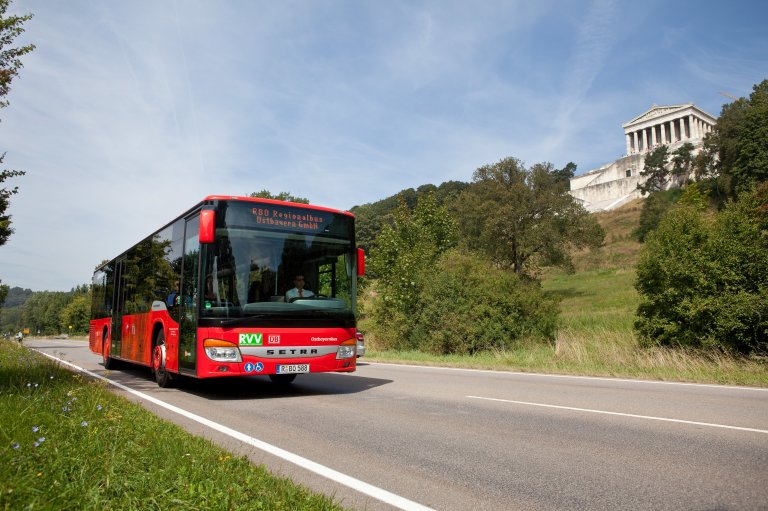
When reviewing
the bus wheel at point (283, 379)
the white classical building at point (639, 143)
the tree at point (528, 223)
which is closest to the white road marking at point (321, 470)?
the bus wheel at point (283, 379)

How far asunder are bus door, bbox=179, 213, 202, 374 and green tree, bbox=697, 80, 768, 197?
225 ft

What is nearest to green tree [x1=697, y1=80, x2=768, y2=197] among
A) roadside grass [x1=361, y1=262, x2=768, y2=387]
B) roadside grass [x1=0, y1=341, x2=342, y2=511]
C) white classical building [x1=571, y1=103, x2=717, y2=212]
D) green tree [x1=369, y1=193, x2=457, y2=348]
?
white classical building [x1=571, y1=103, x2=717, y2=212]

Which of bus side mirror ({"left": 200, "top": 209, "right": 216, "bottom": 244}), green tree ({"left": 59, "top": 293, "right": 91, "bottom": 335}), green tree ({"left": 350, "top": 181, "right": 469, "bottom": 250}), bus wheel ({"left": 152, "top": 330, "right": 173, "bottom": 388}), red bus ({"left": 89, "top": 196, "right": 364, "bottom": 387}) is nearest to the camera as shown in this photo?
bus side mirror ({"left": 200, "top": 209, "right": 216, "bottom": 244})

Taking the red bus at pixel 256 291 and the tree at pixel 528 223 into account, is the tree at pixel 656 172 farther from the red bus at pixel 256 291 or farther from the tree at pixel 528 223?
the red bus at pixel 256 291

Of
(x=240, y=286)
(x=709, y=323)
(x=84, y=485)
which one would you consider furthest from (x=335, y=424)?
(x=709, y=323)

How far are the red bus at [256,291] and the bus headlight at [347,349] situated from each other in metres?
0.02

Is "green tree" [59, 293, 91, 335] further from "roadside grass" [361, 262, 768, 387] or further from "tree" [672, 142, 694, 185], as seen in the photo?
"tree" [672, 142, 694, 185]

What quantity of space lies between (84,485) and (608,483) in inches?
153

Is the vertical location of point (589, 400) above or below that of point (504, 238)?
below

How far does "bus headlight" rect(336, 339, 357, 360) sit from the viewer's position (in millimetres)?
10250

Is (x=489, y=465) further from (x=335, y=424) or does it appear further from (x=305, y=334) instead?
(x=305, y=334)

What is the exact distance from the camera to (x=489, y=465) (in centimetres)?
514

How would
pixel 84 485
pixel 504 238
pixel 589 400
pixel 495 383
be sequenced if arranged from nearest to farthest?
pixel 84 485
pixel 589 400
pixel 495 383
pixel 504 238

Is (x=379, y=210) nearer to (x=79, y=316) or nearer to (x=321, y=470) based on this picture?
(x=79, y=316)
